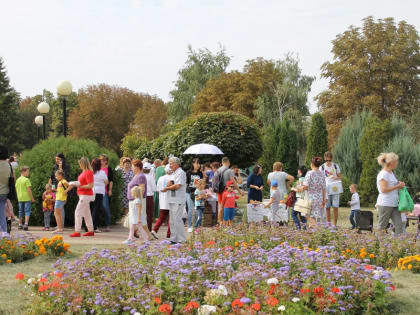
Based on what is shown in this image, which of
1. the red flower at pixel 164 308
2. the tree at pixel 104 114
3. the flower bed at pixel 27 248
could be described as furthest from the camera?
the tree at pixel 104 114

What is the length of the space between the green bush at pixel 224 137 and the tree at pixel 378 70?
18.0 m

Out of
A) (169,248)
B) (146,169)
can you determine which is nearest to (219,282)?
(169,248)

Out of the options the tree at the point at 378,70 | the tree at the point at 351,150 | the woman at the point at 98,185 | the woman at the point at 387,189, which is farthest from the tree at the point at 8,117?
the woman at the point at 387,189

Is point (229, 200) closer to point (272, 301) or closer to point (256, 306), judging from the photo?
point (272, 301)

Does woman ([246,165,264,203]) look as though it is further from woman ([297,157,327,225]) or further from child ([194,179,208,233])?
woman ([297,157,327,225])

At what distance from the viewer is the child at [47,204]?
12.5 metres

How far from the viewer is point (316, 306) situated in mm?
5180

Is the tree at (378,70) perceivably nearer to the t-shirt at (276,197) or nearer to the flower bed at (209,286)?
the t-shirt at (276,197)

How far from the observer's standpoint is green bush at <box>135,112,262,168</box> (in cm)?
2011

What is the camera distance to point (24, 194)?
12.8 m

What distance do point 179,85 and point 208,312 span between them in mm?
50779

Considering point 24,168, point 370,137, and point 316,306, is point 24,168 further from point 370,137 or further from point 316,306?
point 370,137

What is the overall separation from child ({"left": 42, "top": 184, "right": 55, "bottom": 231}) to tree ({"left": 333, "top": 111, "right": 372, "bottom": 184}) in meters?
15.0

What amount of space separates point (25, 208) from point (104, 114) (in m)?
52.4
